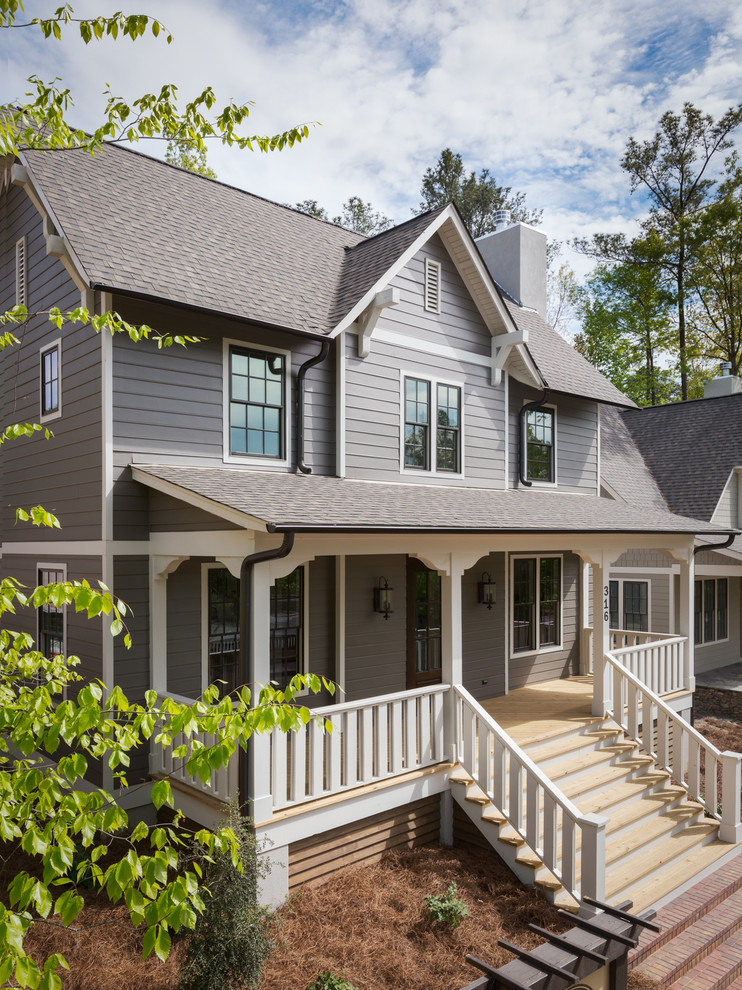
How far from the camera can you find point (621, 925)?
458 centimetres

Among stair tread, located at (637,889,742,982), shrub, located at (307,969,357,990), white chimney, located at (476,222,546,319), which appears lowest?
stair tread, located at (637,889,742,982)

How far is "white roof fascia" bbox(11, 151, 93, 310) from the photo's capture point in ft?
27.7

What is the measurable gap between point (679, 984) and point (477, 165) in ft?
109

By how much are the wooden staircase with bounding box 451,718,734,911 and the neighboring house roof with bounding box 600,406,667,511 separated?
9393 mm

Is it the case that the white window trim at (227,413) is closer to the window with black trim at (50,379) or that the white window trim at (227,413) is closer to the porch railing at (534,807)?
the window with black trim at (50,379)

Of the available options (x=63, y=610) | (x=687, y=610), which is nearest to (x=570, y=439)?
(x=687, y=610)

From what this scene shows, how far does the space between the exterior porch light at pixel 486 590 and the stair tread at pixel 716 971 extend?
6017 millimetres

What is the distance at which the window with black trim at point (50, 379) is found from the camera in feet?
31.4

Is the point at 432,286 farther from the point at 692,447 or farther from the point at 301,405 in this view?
the point at 692,447

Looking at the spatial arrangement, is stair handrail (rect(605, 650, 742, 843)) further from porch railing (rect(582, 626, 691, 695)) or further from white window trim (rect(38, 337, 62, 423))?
white window trim (rect(38, 337, 62, 423))

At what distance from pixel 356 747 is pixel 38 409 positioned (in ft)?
21.4


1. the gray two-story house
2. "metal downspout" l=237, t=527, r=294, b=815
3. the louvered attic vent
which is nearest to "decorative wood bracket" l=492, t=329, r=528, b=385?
the gray two-story house

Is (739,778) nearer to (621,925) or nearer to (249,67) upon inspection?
(621,925)

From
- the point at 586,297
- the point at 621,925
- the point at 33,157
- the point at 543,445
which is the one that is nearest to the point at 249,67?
the point at 33,157
